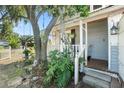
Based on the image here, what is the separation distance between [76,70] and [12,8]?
6.49 m

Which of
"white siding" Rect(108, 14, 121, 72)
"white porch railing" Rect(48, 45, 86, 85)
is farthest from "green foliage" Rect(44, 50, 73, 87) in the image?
"white siding" Rect(108, 14, 121, 72)

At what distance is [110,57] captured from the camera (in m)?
7.33

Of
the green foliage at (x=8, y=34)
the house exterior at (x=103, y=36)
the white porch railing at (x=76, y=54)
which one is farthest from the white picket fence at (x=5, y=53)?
the white porch railing at (x=76, y=54)

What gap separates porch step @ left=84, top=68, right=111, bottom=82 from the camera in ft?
21.9

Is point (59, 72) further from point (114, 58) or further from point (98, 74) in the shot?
point (114, 58)

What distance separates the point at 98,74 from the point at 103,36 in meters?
2.92

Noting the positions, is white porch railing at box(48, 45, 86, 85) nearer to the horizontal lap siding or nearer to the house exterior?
the house exterior

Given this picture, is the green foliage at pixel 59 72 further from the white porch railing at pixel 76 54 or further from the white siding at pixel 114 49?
the white siding at pixel 114 49

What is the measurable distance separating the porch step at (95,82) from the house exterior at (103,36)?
41 cm

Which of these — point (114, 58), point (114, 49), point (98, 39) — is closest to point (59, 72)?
point (114, 58)

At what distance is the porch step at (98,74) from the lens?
6.68 m

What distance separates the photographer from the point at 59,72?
281 inches
